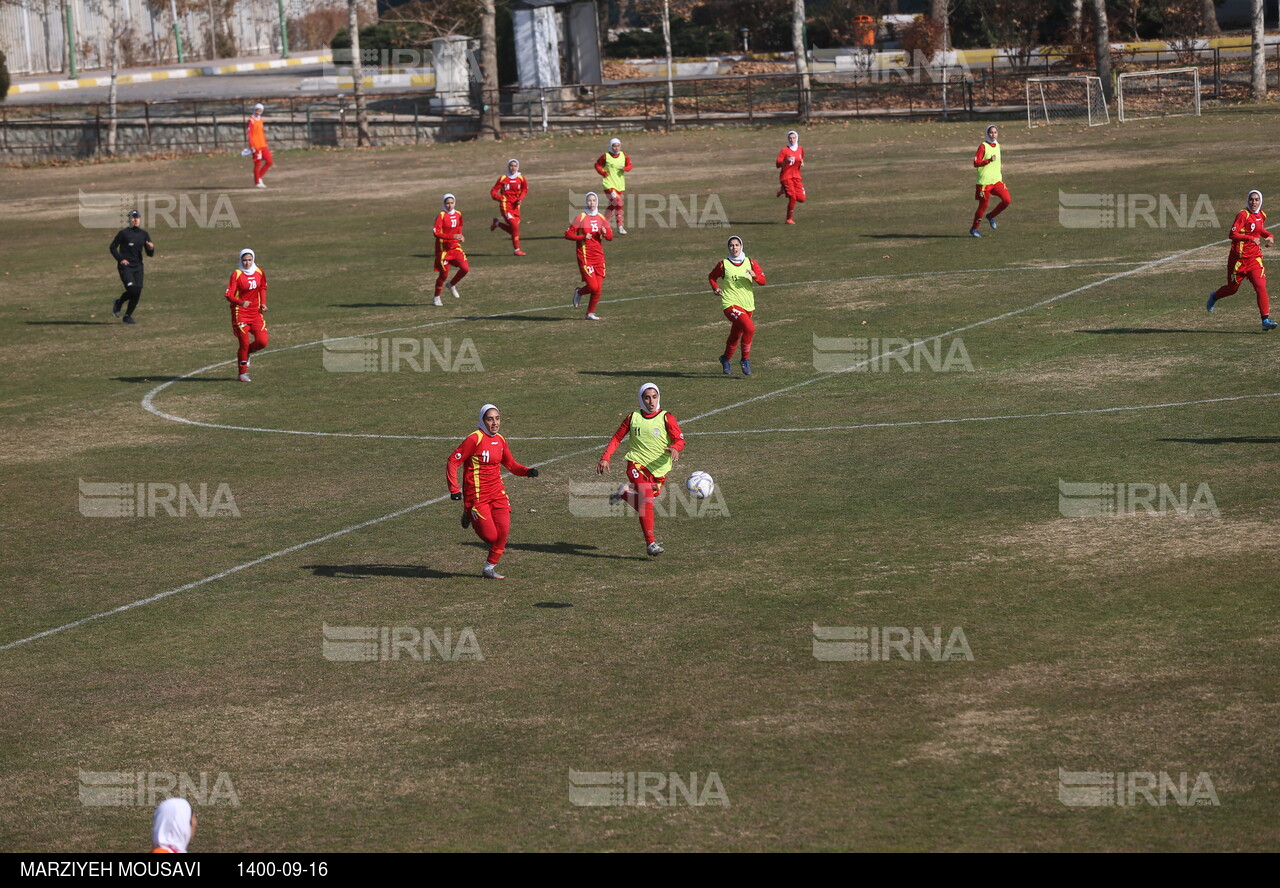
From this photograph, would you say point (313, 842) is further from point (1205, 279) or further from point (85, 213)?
point (85, 213)

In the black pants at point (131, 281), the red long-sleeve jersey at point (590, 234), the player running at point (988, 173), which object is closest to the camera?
the red long-sleeve jersey at point (590, 234)

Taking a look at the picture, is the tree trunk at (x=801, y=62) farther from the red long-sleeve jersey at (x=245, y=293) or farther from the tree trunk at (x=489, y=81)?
the red long-sleeve jersey at (x=245, y=293)

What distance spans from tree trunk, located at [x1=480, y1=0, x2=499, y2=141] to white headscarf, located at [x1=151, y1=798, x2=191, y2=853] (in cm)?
6056

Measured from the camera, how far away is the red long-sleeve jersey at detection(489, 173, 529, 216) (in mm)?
37312

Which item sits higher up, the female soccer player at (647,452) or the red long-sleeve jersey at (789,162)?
the red long-sleeve jersey at (789,162)

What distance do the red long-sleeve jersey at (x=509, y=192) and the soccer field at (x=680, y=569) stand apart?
280 centimetres

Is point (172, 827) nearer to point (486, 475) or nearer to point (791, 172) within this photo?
point (486, 475)

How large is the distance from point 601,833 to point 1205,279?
22540 millimetres

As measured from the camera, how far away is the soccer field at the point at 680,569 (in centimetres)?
1084

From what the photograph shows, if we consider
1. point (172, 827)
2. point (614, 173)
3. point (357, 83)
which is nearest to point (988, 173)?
point (614, 173)

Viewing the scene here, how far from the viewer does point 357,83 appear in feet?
208

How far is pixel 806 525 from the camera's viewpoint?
56.4ft

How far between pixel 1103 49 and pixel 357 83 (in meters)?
29.3

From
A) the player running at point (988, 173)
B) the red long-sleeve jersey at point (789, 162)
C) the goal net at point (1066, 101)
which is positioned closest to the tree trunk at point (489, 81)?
the goal net at point (1066, 101)
